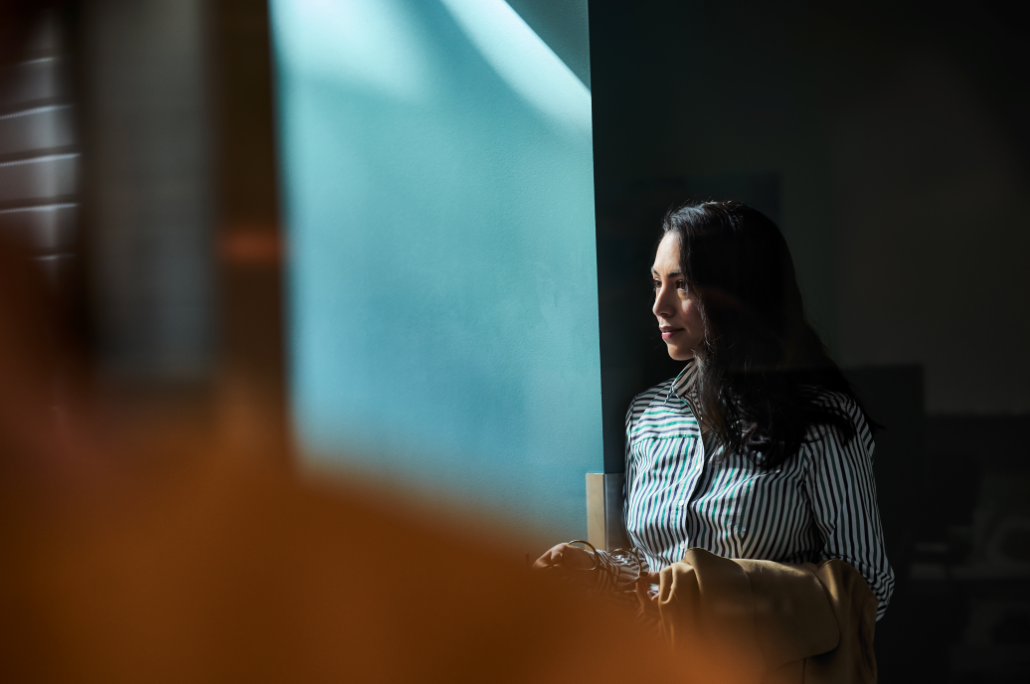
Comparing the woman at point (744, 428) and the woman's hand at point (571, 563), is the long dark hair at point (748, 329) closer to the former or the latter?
the woman at point (744, 428)

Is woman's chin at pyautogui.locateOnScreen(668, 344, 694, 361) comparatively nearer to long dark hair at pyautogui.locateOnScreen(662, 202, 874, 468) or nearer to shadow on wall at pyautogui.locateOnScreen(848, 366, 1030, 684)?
long dark hair at pyautogui.locateOnScreen(662, 202, 874, 468)

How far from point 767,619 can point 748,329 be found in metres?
0.34

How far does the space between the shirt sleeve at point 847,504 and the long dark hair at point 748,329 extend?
0.19 ft

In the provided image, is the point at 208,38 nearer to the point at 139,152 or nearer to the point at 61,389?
the point at 139,152

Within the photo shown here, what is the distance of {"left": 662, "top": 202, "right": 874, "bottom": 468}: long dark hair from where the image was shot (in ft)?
2.77

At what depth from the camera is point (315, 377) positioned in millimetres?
1100

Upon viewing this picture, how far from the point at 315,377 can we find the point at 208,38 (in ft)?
1.81

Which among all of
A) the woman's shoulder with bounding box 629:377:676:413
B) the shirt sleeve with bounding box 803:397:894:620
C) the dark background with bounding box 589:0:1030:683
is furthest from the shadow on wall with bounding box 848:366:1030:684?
the woman's shoulder with bounding box 629:377:676:413

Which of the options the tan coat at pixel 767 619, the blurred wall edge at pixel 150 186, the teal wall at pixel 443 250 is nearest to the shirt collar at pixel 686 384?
the teal wall at pixel 443 250

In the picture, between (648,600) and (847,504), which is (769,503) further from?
(648,600)

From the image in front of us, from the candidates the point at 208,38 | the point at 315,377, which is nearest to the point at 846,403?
the point at 315,377

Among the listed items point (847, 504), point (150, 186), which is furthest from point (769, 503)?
point (150, 186)

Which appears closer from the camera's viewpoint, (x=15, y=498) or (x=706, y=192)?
(x=706, y=192)

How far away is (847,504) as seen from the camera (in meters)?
0.79
